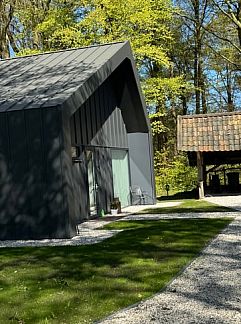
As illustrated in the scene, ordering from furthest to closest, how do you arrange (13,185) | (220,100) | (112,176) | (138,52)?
(220,100)
(138,52)
(112,176)
(13,185)

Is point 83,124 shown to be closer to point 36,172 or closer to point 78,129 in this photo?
point 78,129

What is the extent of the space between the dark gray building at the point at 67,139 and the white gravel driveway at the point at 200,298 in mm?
4073

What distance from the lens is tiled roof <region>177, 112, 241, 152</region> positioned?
1834cm

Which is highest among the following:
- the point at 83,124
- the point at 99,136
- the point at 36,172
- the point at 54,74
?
the point at 54,74

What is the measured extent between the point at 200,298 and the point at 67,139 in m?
5.63

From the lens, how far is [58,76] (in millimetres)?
11953

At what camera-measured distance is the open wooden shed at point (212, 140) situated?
723 inches

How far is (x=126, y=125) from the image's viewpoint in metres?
17.2

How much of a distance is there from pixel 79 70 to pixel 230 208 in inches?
238

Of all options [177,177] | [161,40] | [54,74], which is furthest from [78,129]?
[161,40]

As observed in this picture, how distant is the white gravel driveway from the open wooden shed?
11.3 metres

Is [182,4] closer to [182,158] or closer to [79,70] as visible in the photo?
[182,158]

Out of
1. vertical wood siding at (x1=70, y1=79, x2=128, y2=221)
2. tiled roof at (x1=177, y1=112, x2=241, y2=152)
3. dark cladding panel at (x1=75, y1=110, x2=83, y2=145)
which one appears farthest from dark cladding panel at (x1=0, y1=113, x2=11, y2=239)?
tiled roof at (x1=177, y1=112, x2=241, y2=152)

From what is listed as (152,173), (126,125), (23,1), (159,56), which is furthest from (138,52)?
(23,1)
